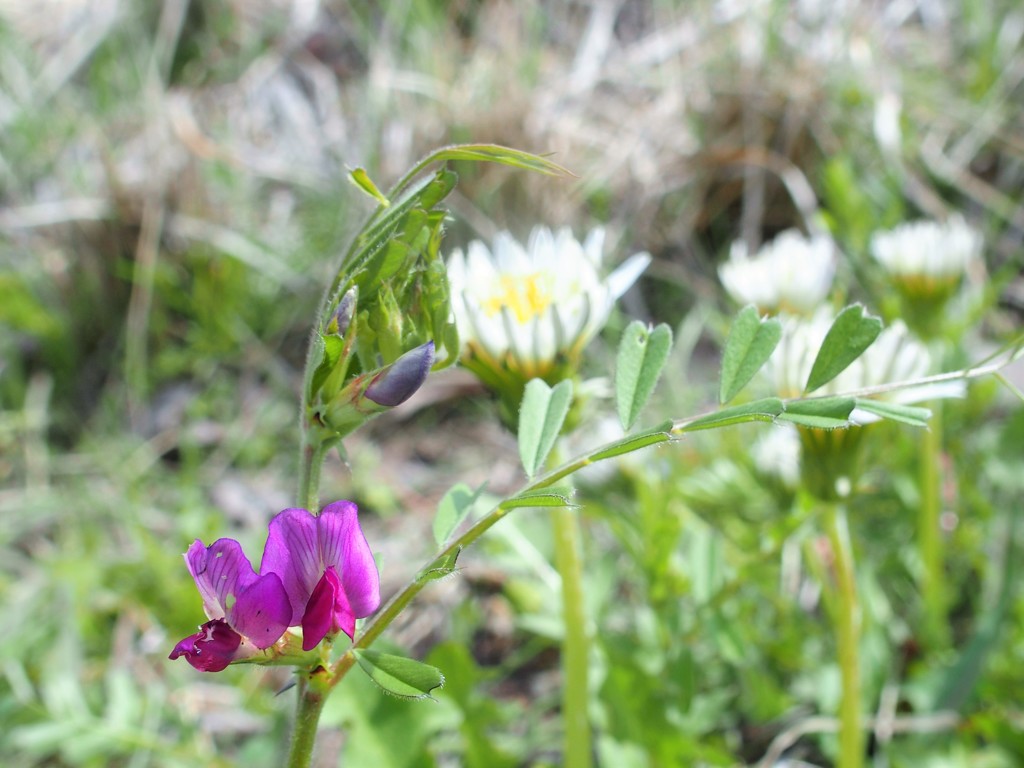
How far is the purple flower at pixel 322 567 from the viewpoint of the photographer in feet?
2.19

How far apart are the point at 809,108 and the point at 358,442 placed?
1.90m

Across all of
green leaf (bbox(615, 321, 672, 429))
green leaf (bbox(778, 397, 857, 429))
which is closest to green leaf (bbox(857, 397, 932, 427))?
green leaf (bbox(778, 397, 857, 429))

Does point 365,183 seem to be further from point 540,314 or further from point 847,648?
point 847,648

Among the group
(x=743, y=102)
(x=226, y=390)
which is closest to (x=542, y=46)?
(x=743, y=102)

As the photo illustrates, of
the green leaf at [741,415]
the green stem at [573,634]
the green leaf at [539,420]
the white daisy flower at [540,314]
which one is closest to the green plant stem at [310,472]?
the green leaf at [539,420]

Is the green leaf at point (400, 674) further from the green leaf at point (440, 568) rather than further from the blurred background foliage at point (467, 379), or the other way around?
the blurred background foliage at point (467, 379)

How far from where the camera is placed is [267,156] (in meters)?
4.12

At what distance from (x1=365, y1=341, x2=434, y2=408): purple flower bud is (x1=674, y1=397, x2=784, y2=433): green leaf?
0.21m

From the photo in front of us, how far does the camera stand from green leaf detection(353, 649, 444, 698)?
0.68 meters

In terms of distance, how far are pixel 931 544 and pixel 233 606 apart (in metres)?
1.46

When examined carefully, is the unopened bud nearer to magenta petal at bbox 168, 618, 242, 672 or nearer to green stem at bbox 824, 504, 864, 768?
magenta petal at bbox 168, 618, 242, 672

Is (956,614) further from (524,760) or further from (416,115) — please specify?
(416,115)

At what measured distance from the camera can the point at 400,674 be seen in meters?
0.70

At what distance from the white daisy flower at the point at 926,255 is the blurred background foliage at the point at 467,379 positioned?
191 mm
